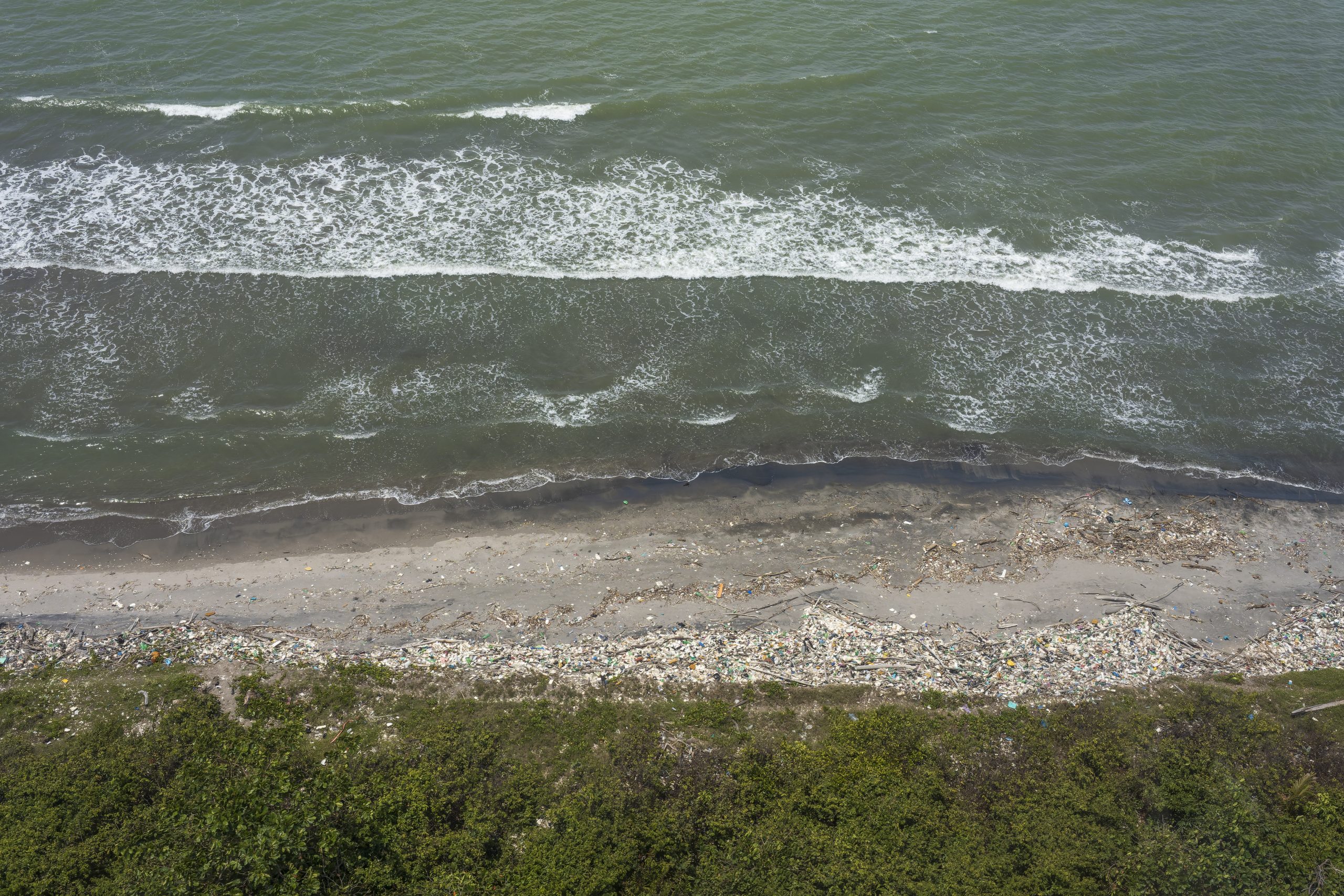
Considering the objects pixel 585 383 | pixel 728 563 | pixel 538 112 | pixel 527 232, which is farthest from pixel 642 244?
pixel 728 563

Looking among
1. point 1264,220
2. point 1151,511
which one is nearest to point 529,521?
point 1151,511

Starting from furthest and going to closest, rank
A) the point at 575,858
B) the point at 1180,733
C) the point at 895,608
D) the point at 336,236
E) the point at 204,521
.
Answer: the point at 336,236, the point at 204,521, the point at 895,608, the point at 1180,733, the point at 575,858

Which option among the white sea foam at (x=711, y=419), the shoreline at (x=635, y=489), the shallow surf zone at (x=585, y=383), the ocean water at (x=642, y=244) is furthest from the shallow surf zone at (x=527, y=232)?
the shoreline at (x=635, y=489)

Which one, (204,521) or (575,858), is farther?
(204,521)

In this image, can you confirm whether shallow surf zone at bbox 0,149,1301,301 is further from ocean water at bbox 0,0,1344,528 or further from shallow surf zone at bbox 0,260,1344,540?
shallow surf zone at bbox 0,260,1344,540

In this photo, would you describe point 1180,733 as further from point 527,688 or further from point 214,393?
point 214,393
